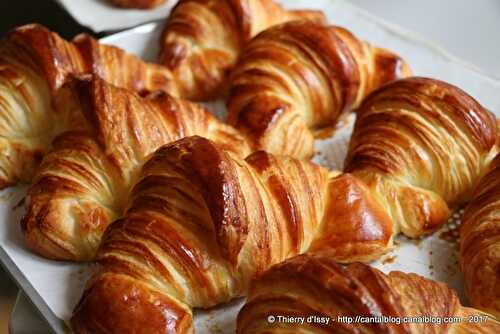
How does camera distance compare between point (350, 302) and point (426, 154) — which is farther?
point (426, 154)

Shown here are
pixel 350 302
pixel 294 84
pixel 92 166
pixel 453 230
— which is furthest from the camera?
pixel 294 84

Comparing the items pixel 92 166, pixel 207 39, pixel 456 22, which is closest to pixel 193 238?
pixel 92 166

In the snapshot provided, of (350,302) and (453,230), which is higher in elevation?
(350,302)

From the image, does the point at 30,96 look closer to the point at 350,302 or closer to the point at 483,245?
the point at 350,302

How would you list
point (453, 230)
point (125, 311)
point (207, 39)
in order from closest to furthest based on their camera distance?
point (125, 311) < point (453, 230) < point (207, 39)

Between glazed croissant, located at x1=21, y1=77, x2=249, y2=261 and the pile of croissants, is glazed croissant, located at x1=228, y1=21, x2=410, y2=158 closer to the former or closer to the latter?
the pile of croissants

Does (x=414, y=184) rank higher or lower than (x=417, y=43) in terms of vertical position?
lower

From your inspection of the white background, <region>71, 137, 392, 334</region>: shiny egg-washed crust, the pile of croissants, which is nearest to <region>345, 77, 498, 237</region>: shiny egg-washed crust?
the pile of croissants

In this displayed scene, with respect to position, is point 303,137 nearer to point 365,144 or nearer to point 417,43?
point 365,144

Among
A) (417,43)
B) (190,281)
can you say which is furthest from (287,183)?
(417,43)
